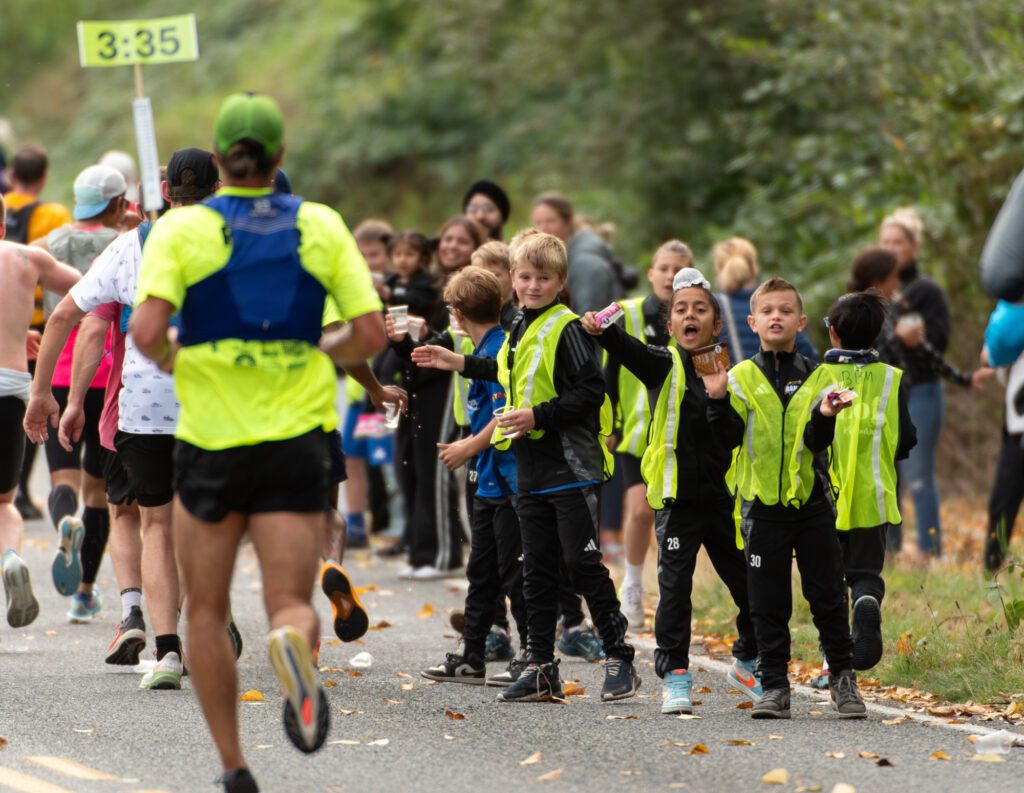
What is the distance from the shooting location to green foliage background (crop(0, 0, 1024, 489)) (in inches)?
607

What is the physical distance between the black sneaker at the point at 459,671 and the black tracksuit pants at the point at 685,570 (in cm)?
105

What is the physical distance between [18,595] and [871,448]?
4107mm

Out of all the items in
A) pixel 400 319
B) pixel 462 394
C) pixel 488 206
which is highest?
pixel 488 206

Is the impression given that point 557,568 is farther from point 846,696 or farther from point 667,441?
point 846,696

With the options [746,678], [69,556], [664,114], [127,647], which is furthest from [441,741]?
[664,114]

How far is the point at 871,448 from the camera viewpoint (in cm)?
829

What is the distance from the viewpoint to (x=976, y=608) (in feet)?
32.2

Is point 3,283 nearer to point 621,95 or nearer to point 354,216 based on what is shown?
point 621,95

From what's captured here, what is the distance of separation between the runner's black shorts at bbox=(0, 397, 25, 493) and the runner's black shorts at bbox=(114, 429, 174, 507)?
46.5 inches

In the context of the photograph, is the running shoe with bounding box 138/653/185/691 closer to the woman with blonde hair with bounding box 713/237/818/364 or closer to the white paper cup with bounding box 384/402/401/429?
the white paper cup with bounding box 384/402/401/429

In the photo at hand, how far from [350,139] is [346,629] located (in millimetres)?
22594

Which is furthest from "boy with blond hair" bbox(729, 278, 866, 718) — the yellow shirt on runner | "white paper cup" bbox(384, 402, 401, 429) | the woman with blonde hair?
the woman with blonde hair

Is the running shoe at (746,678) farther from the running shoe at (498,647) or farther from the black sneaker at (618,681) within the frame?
the running shoe at (498,647)

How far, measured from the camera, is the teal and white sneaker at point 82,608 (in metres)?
10.3
